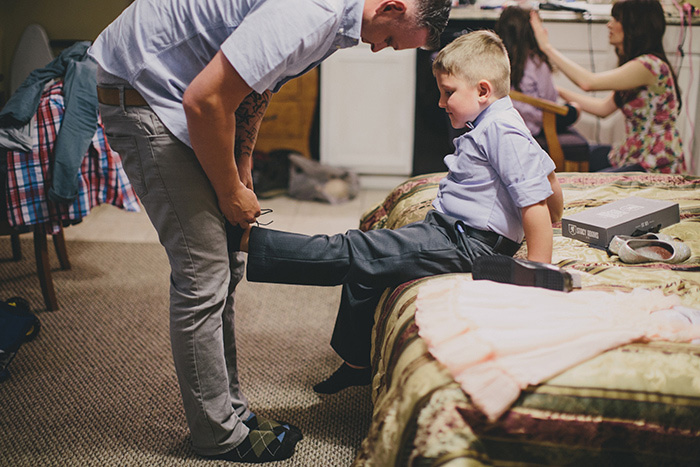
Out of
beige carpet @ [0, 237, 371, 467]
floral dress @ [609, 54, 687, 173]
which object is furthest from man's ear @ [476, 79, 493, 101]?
floral dress @ [609, 54, 687, 173]

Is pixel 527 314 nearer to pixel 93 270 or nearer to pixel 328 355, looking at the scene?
pixel 328 355

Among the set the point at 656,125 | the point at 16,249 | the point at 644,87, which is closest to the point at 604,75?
the point at 644,87

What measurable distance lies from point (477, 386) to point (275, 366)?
1047 mm

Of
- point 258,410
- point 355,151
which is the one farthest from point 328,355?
point 355,151

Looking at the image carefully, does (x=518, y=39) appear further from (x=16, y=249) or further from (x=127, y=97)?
(x=16, y=249)

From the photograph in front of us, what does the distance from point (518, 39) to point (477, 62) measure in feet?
5.43

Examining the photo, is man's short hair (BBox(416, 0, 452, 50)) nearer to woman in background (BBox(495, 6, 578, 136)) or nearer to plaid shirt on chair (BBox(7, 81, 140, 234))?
plaid shirt on chair (BBox(7, 81, 140, 234))

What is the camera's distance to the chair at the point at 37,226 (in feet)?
7.26

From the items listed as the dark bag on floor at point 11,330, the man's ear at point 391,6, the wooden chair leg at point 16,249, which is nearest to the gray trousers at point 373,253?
the man's ear at point 391,6

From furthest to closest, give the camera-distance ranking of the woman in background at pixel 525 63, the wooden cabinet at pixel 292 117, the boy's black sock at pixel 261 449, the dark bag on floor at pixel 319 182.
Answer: the wooden cabinet at pixel 292 117
the dark bag on floor at pixel 319 182
the woman in background at pixel 525 63
the boy's black sock at pixel 261 449

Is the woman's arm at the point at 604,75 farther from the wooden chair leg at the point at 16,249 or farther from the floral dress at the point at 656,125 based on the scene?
the wooden chair leg at the point at 16,249

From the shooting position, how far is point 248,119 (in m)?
1.35

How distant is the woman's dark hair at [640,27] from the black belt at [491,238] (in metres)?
1.73

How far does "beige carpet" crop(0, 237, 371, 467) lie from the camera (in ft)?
4.97
